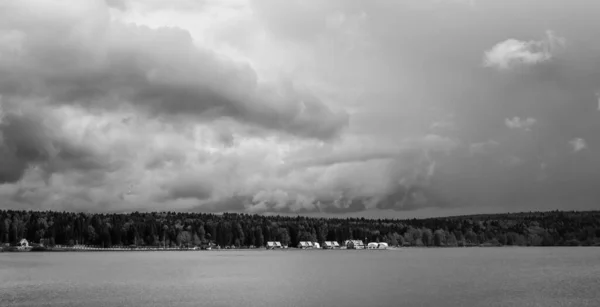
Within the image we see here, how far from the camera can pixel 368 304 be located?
67812 millimetres

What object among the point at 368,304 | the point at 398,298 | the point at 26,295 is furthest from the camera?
the point at 26,295

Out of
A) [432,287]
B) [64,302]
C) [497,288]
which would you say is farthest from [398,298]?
[64,302]

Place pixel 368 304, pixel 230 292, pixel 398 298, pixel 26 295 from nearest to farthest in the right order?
pixel 368 304, pixel 398 298, pixel 26 295, pixel 230 292

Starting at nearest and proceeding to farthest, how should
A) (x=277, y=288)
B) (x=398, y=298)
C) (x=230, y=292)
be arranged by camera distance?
(x=398, y=298) → (x=230, y=292) → (x=277, y=288)

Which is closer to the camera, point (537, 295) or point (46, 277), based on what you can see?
point (537, 295)

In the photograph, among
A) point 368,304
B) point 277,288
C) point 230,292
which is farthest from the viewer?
point 277,288

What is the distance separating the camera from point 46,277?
367ft

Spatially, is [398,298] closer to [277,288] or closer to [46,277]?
[277,288]

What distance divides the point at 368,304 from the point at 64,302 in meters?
37.7

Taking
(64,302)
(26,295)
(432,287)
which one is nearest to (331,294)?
(432,287)

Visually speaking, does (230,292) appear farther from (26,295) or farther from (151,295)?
(26,295)

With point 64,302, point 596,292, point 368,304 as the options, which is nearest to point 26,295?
point 64,302

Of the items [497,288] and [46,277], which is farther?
[46,277]

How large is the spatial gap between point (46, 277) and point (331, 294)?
63.5 m
